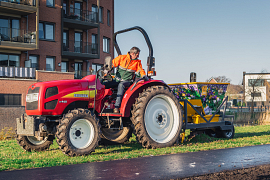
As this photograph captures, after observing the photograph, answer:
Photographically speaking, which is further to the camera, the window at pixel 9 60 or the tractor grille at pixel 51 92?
the window at pixel 9 60

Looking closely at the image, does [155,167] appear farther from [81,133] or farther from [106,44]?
[106,44]

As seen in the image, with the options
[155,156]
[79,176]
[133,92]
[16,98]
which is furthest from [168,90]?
[16,98]

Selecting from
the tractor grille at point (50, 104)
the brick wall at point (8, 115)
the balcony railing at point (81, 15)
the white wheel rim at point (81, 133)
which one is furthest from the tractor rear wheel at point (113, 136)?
the balcony railing at point (81, 15)

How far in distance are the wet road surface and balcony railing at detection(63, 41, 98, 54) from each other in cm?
2630

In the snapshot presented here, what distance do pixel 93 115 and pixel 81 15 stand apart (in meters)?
27.3

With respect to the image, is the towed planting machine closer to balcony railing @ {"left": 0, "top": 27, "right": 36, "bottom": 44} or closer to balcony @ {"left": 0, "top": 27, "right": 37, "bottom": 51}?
balcony @ {"left": 0, "top": 27, "right": 37, "bottom": 51}

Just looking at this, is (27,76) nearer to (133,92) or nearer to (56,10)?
(56,10)

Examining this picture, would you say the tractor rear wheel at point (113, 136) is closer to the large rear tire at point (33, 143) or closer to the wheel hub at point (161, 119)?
the wheel hub at point (161, 119)

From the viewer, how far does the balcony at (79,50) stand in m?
31.3

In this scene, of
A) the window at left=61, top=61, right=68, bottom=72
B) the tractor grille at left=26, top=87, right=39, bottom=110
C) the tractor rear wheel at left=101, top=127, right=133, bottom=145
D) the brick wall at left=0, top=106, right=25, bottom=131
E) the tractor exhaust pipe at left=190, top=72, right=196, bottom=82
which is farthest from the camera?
the window at left=61, top=61, right=68, bottom=72

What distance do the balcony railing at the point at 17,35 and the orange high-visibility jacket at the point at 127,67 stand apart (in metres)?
20.5

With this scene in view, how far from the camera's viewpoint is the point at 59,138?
273 inches

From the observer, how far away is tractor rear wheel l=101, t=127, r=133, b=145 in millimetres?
9305

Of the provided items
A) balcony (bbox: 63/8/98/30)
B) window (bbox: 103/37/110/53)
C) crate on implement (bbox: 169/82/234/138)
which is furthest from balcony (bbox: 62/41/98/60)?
crate on implement (bbox: 169/82/234/138)
